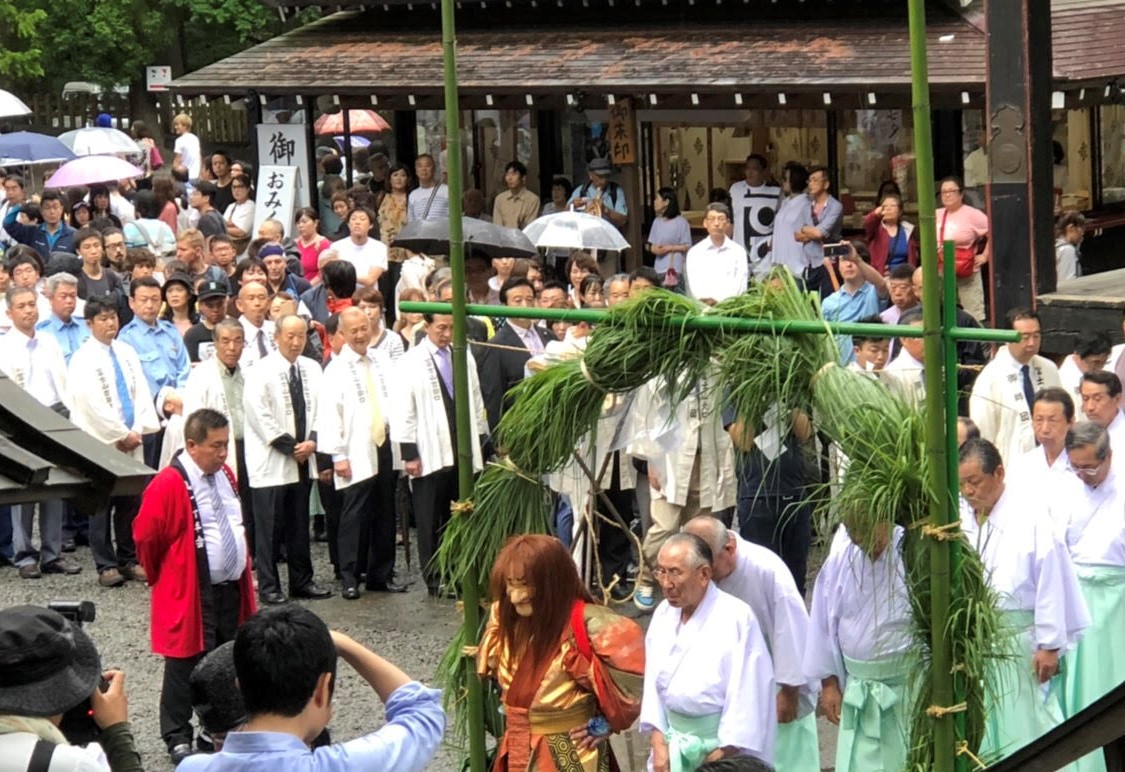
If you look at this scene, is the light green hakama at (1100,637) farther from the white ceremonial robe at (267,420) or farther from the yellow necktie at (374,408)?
the white ceremonial robe at (267,420)

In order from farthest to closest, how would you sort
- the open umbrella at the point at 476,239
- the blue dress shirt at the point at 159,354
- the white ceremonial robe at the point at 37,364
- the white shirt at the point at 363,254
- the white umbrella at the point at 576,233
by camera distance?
the white shirt at the point at 363,254, the white umbrella at the point at 576,233, the open umbrella at the point at 476,239, the blue dress shirt at the point at 159,354, the white ceremonial robe at the point at 37,364

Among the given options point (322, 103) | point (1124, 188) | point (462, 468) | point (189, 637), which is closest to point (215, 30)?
point (322, 103)

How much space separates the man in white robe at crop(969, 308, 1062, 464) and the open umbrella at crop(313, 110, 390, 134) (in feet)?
52.0

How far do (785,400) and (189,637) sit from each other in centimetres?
354

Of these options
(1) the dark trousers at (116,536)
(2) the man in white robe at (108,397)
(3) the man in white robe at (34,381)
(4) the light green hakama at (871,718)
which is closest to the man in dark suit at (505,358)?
(2) the man in white robe at (108,397)

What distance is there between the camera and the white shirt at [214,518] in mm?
8062

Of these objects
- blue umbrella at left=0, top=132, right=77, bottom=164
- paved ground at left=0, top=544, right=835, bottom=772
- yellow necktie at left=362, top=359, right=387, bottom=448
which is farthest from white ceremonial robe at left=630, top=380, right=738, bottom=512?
blue umbrella at left=0, top=132, right=77, bottom=164

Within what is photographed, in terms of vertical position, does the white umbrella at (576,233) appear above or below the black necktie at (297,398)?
above

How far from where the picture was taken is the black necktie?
10836 mm

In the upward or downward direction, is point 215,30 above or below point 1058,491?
above

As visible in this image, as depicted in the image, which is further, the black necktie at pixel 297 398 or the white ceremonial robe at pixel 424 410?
the black necktie at pixel 297 398

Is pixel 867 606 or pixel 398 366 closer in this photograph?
pixel 867 606

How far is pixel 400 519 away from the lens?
40.0 ft

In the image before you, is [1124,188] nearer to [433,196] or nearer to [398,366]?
[433,196]
